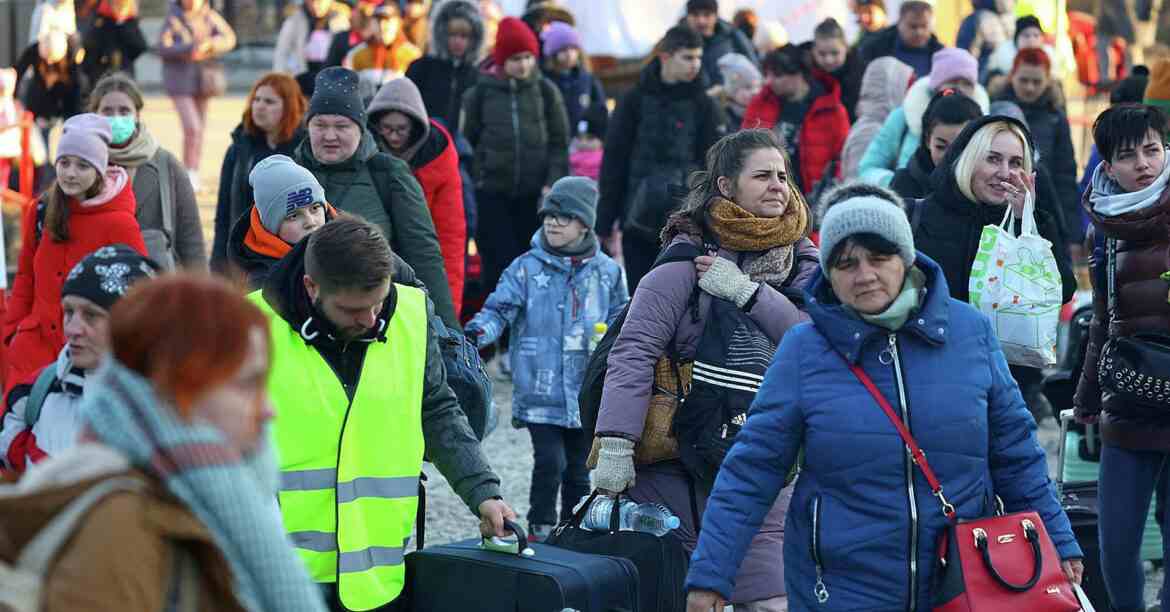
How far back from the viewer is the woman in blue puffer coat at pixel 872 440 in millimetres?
4336

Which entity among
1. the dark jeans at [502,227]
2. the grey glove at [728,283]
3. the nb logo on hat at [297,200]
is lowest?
the dark jeans at [502,227]

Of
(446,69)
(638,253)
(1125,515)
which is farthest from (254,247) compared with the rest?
(446,69)

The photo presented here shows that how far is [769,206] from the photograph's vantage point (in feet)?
17.8

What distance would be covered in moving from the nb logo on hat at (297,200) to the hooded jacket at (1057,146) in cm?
578

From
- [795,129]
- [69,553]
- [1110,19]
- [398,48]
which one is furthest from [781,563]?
[1110,19]

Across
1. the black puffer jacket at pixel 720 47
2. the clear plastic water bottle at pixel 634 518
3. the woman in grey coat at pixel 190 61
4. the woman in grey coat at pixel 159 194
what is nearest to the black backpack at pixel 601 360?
the clear plastic water bottle at pixel 634 518

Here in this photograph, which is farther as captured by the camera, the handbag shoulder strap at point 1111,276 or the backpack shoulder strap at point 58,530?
the handbag shoulder strap at point 1111,276

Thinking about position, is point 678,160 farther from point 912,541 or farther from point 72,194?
point 912,541

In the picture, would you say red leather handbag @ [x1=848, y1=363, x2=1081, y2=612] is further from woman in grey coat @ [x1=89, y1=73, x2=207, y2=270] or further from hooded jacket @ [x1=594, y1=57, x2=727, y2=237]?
hooded jacket @ [x1=594, y1=57, x2=727, y2=237]

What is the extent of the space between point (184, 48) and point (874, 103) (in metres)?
8.07

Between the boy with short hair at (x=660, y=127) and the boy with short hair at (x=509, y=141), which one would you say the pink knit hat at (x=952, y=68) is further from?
the boy with short hair at (x=509, y=141)

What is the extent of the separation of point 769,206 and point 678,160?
5353mm

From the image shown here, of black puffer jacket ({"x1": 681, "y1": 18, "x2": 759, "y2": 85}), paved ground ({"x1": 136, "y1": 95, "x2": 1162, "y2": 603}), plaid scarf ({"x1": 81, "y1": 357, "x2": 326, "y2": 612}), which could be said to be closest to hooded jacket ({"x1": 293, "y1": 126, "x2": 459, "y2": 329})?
paved ground ({"x1": 136, "y1": 95, "x2": 1162, "y2": 603})

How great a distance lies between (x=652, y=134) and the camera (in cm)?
1077
